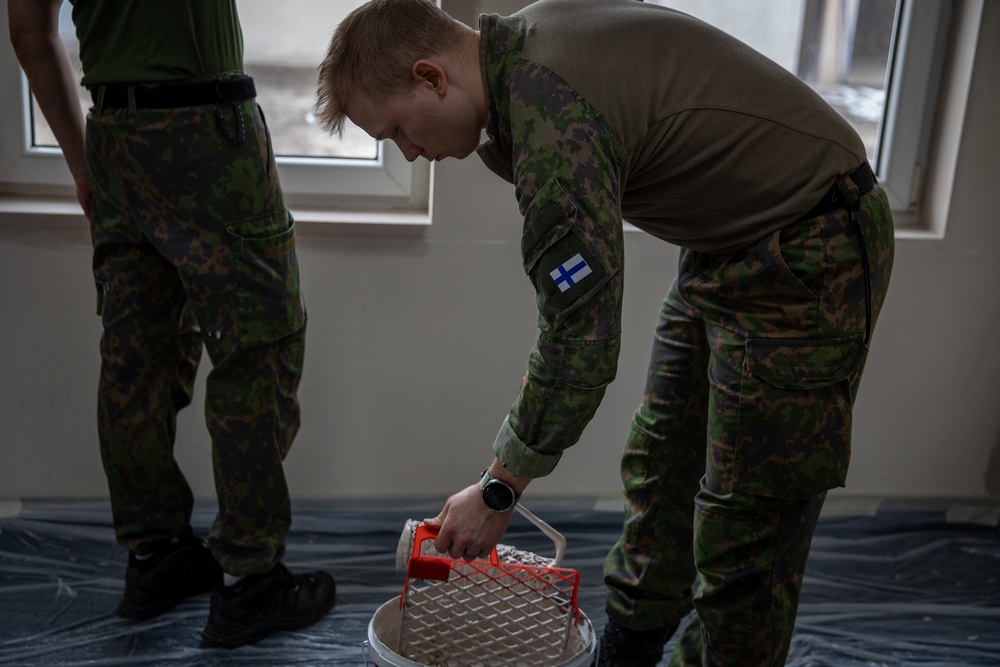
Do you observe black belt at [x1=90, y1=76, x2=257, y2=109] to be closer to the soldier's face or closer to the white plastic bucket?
the soldier's face

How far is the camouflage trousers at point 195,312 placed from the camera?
154 centimetres

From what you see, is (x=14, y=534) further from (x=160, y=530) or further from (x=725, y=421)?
(x=725, y=421)

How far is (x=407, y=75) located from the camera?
3.68ft

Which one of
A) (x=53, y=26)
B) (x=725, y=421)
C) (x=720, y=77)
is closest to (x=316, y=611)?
(x=725, y=421)

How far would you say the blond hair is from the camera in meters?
1.12

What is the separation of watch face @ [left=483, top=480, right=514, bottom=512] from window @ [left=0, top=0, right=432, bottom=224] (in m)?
1.04

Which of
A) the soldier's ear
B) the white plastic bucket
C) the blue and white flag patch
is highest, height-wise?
the soldier's ear

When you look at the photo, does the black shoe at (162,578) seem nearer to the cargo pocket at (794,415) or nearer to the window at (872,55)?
the cargo pocket at (794,415)

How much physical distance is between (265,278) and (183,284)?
Answer: 15 centimetres

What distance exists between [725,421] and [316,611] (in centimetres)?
98

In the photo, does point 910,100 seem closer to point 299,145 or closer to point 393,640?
point 299,145

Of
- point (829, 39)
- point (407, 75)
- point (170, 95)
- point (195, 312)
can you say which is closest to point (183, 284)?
point (195, 312)

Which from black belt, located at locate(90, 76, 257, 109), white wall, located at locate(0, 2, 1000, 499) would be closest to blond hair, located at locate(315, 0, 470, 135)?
black belt, located at locate(90, 76, 257, 109)

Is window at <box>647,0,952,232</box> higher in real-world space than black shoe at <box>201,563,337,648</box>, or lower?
higher
